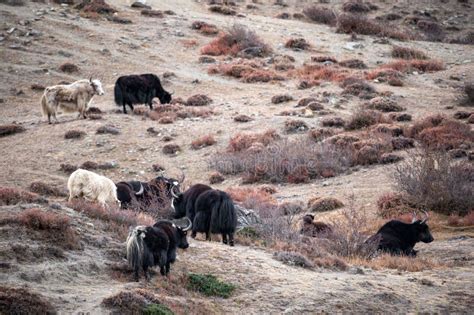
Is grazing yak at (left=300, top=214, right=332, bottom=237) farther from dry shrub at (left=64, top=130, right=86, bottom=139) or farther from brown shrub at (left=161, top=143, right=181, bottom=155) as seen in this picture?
dry shrub at (left=64, top=130, right=86, bottom=139)

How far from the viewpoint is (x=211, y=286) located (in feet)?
38.5

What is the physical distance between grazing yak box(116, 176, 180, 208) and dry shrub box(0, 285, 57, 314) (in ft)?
22.6

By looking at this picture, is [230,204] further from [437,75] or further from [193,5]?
[193,5]

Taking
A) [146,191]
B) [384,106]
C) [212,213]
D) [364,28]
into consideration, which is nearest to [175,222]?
[212,213]

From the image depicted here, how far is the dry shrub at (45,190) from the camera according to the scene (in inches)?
786

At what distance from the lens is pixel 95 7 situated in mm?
41719

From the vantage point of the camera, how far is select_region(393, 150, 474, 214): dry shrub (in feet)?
62.8

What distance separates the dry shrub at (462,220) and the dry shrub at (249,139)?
8.45 m

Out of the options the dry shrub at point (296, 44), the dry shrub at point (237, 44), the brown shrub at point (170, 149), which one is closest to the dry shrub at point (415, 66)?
the dry shrub at point (296, 44)

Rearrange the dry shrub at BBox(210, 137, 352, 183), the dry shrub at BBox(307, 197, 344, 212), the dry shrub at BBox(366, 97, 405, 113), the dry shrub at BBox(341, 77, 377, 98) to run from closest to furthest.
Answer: the dry shrub at BBox(307, 197, 344, 212), the dry shrub at BBox(210, 137, 352, 183), the dry shrub at BBox(366, 97, 405, 113), the dry shrub at BBox(341, 77, 377, 98)

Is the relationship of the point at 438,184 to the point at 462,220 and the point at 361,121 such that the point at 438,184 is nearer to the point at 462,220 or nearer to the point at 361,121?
the point at 462,220

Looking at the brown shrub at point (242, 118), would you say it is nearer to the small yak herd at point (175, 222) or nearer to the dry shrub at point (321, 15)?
the small yak herd at point (175, 222)

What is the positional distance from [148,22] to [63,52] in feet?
21.3

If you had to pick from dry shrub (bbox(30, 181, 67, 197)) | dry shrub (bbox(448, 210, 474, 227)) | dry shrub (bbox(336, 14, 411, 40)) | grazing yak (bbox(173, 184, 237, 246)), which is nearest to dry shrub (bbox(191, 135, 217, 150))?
dry shrub (bbox(30, 181, 67, 197))
